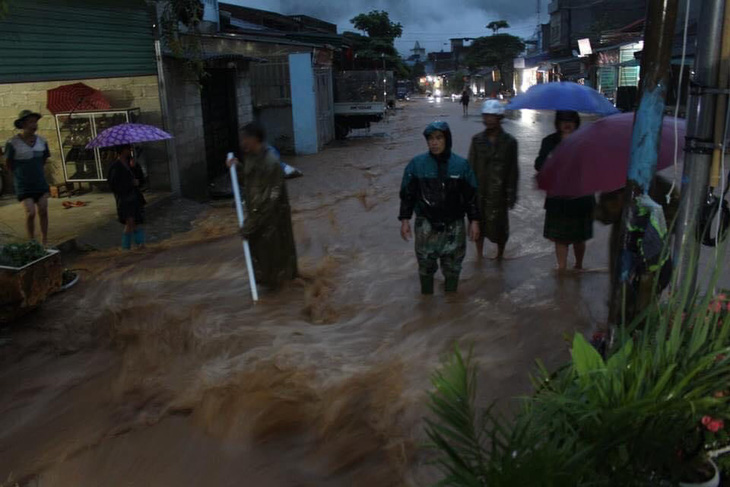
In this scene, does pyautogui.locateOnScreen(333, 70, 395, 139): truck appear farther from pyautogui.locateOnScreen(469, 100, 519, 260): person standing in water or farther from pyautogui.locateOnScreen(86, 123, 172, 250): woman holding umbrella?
pyautogui.locateOnScreen(469, 100, 519, 260): person standing in water

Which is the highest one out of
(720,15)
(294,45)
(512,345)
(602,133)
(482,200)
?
(294,45)

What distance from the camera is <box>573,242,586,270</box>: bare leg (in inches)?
260

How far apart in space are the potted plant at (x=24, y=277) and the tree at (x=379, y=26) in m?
38.3

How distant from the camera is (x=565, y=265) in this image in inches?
261

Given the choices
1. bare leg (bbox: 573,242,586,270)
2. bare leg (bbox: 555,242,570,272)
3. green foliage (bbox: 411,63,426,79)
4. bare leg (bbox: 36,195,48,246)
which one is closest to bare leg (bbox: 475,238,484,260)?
bare leg (bbox: 555,242,570,272)

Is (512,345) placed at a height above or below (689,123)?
below

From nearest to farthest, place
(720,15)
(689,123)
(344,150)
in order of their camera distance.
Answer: (720,15) < (689,123) < (344,150)

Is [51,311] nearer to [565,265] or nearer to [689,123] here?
[565,265]

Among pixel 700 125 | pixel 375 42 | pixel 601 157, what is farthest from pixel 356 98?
pixel 700 125

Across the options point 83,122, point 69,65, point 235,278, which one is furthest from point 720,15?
point 83,122

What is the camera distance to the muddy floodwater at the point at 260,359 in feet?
13.1

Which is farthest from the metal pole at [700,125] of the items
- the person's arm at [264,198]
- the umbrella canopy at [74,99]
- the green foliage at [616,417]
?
the umbrella canopy at [74,99]

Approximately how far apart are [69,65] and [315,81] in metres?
11.1

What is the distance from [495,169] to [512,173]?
0.18 meters
